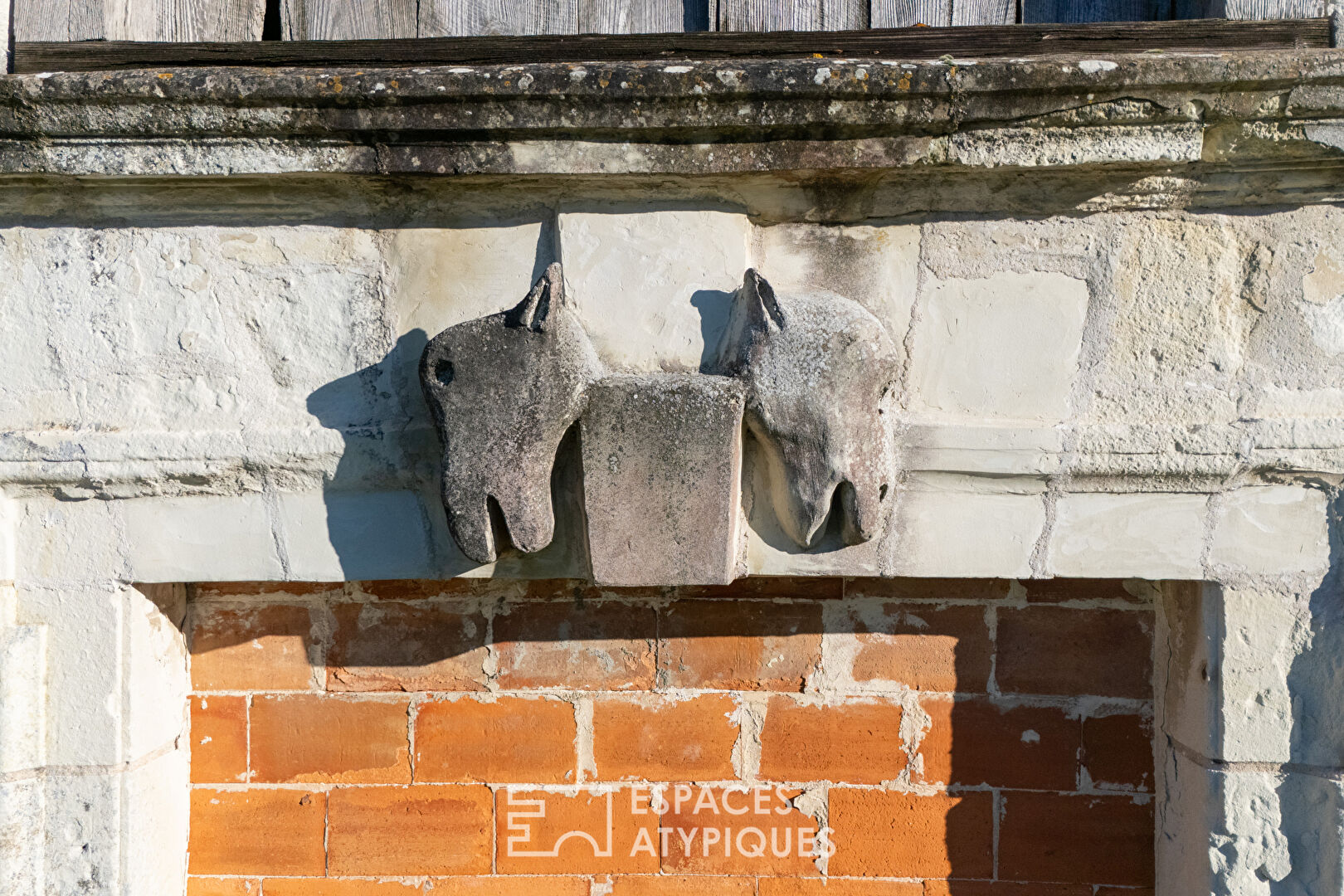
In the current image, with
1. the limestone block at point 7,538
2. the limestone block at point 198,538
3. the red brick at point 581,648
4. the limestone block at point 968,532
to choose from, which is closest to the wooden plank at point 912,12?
the limestone block at point 968,532

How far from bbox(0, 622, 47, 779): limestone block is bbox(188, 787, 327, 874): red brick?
376 mm

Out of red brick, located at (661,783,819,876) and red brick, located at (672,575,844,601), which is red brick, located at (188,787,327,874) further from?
red brick, located at (672,575,844,601)

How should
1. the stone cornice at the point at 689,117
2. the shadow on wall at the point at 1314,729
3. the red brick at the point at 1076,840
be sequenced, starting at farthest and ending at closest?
the red brick at the point at 1076,840 → the shadow on wall at the point at 1314,729 → the stone cornice at the point at 689,117

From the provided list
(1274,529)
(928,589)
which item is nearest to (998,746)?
(928,589)

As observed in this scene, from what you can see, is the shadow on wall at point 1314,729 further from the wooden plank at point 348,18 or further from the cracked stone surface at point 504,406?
the wooden plank at point 348,18

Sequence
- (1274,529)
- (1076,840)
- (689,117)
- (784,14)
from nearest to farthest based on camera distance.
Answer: (689,117), (1274,529), (784,14), (1076,840)

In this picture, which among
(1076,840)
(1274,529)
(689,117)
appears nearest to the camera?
(689,117)

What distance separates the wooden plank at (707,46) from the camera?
1.70m

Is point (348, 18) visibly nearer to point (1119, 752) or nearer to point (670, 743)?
point (670, 743)

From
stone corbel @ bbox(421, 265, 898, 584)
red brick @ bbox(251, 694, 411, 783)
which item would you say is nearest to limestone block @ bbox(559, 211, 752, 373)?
stone corbel @ bbox(421, 265, 898, 584)

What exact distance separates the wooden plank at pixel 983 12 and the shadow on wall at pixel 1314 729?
1.07 metres

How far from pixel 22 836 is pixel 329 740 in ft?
1.78

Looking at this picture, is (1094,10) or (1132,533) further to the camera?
(1094,10)

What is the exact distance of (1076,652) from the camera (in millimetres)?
1951
